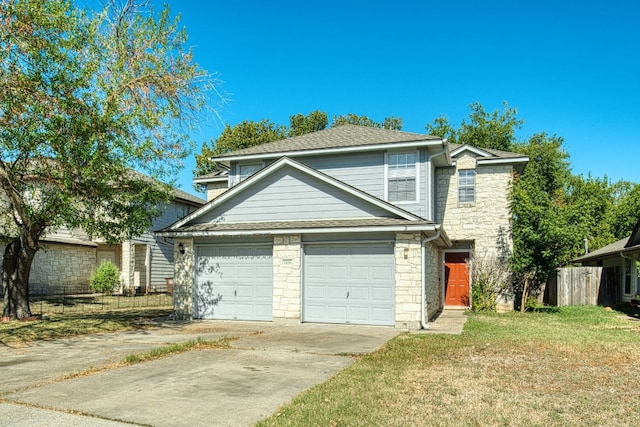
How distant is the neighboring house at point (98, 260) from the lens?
26156 millimetres

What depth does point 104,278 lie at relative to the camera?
26.7 metres

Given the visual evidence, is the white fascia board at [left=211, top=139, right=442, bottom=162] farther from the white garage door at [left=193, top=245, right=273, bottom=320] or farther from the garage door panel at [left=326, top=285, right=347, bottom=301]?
the garage door panel at [left=326, top=285, right=347, bottom=301]

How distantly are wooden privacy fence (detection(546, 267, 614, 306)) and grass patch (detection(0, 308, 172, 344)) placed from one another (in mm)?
18218

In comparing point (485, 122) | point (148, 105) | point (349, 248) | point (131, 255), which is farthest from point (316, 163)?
point (485, 122)

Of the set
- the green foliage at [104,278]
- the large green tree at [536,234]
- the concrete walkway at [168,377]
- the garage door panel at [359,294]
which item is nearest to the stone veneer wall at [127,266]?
the green foliage at [104,278]

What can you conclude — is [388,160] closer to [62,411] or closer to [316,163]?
[316,163]

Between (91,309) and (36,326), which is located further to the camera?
(91,309)

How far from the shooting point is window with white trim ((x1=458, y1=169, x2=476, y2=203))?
20891 mm

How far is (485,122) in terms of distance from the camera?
41125 mm

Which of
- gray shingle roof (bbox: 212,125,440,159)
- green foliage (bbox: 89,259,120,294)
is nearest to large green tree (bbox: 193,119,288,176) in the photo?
green foliage (bbox: 89,259,120,294)

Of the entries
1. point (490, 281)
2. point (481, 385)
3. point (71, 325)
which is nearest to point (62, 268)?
point (71, 325)

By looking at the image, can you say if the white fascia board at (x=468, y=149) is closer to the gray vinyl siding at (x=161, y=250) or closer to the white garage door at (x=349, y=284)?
the white garage door at (x=349, y=284)

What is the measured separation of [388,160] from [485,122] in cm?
2652

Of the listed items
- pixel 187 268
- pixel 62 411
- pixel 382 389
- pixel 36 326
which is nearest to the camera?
pixel 62 411
